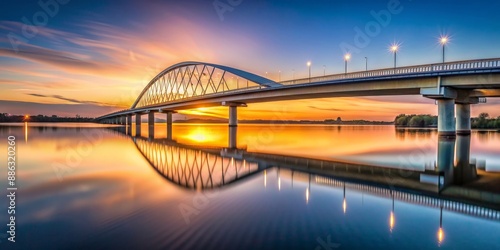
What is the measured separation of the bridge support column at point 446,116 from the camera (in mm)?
34531

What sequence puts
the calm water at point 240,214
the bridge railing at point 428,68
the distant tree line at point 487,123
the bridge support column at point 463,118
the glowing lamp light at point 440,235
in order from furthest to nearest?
the distant tree line at point 487,123
the bridge support column at point 463,118
the bridge railing at point 428,68
the glowing lamp light at point 440,235
the calm water at point 240,214

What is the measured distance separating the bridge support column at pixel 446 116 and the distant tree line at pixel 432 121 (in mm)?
71575

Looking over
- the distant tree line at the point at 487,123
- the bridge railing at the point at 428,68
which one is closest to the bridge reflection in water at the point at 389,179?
the bridge railing at the point at 428,68

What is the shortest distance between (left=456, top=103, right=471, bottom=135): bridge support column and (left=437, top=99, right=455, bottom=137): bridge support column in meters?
10.1

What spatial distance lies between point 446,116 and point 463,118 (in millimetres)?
13664

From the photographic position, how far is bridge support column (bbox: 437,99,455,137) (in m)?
34.5

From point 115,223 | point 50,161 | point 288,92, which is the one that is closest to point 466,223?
point 115,223

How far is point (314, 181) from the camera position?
1182 cm

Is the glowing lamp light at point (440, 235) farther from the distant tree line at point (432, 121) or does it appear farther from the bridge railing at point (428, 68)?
the distant tree line at point (432, 121)

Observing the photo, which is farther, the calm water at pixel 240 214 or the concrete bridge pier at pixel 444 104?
the concrete bridge pier at pixel 444 104

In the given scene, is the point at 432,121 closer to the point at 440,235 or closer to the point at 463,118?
the point at 463,118

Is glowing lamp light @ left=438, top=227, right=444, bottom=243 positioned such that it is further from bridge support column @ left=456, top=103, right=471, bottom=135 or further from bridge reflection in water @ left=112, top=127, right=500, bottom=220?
bridge support column @ left=456, top=103, right=471, bottom=135

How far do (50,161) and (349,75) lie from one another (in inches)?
1420

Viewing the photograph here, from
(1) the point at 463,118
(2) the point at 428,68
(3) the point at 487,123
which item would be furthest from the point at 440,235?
(3) the point at 487,123
